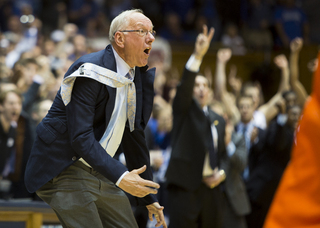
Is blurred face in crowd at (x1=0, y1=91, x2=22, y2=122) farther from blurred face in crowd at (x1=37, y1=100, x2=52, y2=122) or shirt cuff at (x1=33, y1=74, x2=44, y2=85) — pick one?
shirt cuff at (x1=33, y1=74, x2=44, y2=85)

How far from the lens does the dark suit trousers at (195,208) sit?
379 centimetres

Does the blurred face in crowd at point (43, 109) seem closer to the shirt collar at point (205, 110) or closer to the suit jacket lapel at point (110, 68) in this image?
the shirt collar at point (205, 110)

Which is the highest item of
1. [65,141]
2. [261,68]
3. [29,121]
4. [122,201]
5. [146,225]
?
[65,141]

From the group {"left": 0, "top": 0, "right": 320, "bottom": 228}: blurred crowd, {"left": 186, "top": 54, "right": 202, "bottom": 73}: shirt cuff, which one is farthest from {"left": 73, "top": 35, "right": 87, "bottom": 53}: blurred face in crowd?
{"left": 186, "top": 54, "right": 202, "bottom": 73}: shirt cuff

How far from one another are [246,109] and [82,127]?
3.53m

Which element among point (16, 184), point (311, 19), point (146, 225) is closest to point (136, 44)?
point (16, 184)

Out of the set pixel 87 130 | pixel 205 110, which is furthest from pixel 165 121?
pixel 87 130

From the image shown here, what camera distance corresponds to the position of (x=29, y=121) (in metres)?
4.31

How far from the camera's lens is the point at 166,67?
8125 millimetres

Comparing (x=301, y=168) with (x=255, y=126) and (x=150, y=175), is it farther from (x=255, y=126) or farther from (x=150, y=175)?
(x=255, y=126)

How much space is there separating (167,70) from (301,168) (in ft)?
22.5

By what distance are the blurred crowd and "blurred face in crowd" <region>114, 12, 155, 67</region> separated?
197cm

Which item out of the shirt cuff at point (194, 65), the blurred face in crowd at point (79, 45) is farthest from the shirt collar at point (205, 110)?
the blurred face in crowd at point (79, 45)

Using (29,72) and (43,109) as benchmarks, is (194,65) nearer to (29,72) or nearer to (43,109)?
(43,109)
